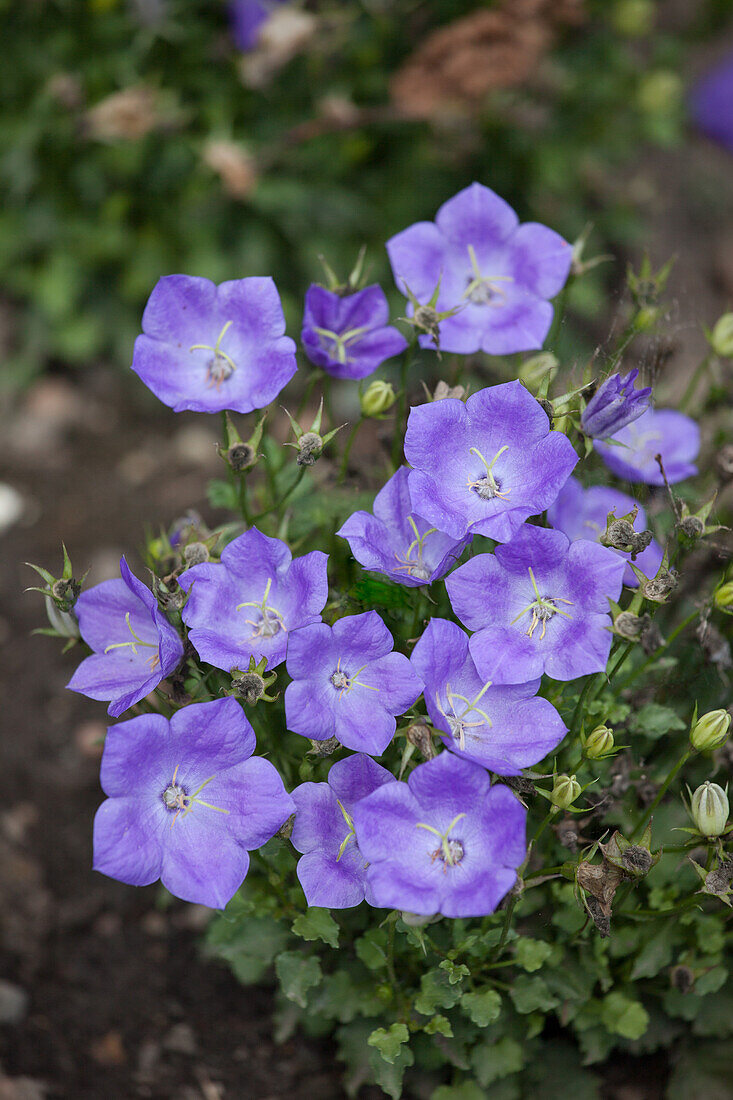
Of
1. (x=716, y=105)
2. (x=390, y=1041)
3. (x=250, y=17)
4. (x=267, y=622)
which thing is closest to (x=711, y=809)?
(x=390, y=1041)

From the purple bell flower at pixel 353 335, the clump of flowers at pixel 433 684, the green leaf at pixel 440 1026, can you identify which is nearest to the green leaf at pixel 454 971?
the clump of flowers at pixel 433 684

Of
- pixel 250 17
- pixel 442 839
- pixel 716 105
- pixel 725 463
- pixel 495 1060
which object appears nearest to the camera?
pixel 442 839

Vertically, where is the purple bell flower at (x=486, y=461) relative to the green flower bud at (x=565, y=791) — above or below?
above

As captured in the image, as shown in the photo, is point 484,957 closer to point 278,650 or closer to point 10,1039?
point 278,650

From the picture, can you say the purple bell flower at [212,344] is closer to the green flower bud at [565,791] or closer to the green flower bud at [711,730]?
the green flower bud at [565,791]

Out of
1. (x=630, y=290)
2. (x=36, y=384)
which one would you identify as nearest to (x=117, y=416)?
(x=36, y=384)

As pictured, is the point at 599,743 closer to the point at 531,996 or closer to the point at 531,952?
the point at 531,952
